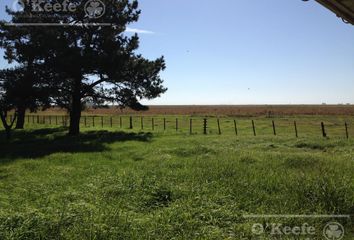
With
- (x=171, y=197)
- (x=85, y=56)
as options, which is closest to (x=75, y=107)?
(x=85, y=56)

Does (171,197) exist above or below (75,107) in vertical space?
below

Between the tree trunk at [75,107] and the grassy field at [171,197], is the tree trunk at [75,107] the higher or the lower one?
the higher one

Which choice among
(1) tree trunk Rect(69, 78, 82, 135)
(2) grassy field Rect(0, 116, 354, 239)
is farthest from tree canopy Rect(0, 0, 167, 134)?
(2) grassy field Rect(0, 116, 354, 239)

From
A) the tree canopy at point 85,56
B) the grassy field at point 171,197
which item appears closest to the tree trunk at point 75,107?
the tree canopy at point 85,56

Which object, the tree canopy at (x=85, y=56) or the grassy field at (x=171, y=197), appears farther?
the tree canopy at (x=85, y=56)

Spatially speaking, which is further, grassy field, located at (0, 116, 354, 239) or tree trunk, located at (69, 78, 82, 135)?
tree trunk, located at (69, 78, 82, 135)

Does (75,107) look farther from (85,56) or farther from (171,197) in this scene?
(171,197)

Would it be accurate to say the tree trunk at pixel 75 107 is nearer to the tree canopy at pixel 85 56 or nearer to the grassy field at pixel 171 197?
the tree canopy at pixel 85 56

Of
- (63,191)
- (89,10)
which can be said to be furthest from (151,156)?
(89,10)

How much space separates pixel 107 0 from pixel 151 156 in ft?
50.3

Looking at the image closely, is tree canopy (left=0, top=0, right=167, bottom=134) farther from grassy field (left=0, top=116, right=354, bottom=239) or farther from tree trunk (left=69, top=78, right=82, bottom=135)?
grassy field (left=0, top=116, right=354, bottom=239)

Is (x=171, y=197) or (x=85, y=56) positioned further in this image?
(x=85, y=56)

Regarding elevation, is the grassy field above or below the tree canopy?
below

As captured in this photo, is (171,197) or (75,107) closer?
(171,197)
